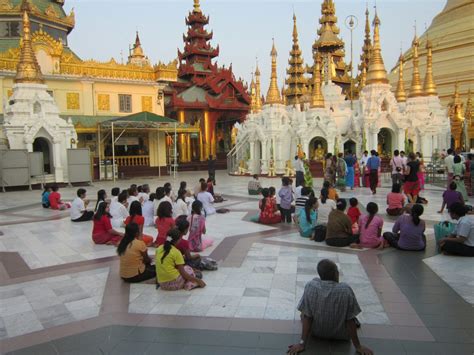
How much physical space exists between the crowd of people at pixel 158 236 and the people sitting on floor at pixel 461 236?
3.98 meters

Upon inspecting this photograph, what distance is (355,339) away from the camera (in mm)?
4043

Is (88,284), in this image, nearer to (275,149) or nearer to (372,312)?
(372,312)

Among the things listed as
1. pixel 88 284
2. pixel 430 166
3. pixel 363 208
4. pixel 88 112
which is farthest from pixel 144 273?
pixel 88 112

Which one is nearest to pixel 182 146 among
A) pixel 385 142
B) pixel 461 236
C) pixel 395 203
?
pixel 385 142

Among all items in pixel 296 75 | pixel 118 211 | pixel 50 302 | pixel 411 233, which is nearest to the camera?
pixel 50 302

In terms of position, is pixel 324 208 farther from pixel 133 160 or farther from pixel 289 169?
pixel 133 160

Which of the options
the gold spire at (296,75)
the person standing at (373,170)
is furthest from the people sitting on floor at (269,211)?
the gold spire at (296,75)

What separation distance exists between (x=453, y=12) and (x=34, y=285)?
43.2 meters

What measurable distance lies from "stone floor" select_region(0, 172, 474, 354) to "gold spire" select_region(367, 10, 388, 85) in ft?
63.3

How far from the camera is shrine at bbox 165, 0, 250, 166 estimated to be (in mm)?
37594

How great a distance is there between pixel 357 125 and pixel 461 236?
19040mm

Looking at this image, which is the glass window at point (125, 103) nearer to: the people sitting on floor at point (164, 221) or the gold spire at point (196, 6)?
the gold spire at point (196, 6)

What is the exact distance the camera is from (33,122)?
21.4 m

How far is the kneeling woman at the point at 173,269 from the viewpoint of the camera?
18.8ft
